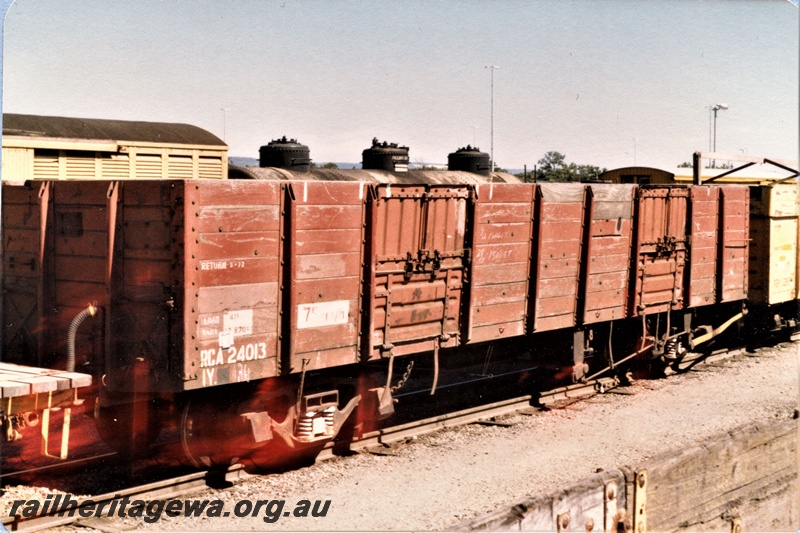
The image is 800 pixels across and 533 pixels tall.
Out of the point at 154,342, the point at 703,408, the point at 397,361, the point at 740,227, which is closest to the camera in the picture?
the point at 154,342

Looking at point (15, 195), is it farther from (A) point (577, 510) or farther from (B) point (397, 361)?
(A) point (577, 510)

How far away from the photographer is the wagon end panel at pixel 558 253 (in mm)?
11312

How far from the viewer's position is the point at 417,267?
9.70m

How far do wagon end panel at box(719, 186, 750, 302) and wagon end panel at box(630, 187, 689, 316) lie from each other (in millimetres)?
1185

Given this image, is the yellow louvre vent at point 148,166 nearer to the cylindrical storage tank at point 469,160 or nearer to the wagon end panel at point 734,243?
the cylindrical storage tank at point 469,160

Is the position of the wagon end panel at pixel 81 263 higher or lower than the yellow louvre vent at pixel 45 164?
lower

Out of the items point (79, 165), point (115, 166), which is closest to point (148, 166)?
point (115, 166)

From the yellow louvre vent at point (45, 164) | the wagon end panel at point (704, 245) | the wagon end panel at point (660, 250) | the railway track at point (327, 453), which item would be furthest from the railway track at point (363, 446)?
the yellow louvre vent at point (45, 164)

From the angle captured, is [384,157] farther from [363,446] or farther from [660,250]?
[363,446]

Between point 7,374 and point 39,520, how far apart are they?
1302 mm

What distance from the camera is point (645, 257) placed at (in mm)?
13172

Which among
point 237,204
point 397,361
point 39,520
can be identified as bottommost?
point 39,520

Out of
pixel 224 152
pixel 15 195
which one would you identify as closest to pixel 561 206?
pixel 15 195

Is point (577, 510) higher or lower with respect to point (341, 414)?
higher
